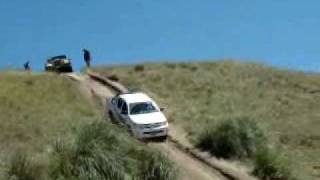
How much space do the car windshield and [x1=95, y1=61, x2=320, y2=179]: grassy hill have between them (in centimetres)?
219

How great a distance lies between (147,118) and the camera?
31047 millimetres

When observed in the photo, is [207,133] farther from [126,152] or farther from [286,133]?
[126,152]

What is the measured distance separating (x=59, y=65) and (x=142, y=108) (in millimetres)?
24991

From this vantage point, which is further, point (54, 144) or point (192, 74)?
point (192, 74)

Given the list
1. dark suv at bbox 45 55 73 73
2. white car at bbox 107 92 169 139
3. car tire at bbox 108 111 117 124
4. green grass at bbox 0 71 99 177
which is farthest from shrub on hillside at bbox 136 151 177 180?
dark suv at bbox 45 55 73 73

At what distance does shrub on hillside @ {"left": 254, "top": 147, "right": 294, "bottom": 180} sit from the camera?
26.5 m

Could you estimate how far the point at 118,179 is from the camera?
2050cm

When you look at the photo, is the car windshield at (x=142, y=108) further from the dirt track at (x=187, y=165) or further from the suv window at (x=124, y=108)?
the dirt track at (x=187, y=165)

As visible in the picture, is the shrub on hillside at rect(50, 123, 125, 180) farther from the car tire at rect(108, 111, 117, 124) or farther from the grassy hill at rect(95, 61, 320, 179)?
the car tire at rect(108, 111, 117, 124)

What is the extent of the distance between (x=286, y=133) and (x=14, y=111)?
13.3 meters

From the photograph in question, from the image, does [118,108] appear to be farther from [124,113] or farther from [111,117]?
[111,117]

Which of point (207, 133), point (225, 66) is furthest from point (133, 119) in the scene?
point (225, 66)

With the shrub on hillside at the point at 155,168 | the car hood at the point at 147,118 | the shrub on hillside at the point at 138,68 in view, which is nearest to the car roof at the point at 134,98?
the car hood at the point at 147,118

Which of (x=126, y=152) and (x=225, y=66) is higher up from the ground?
(x=225, y=66)
